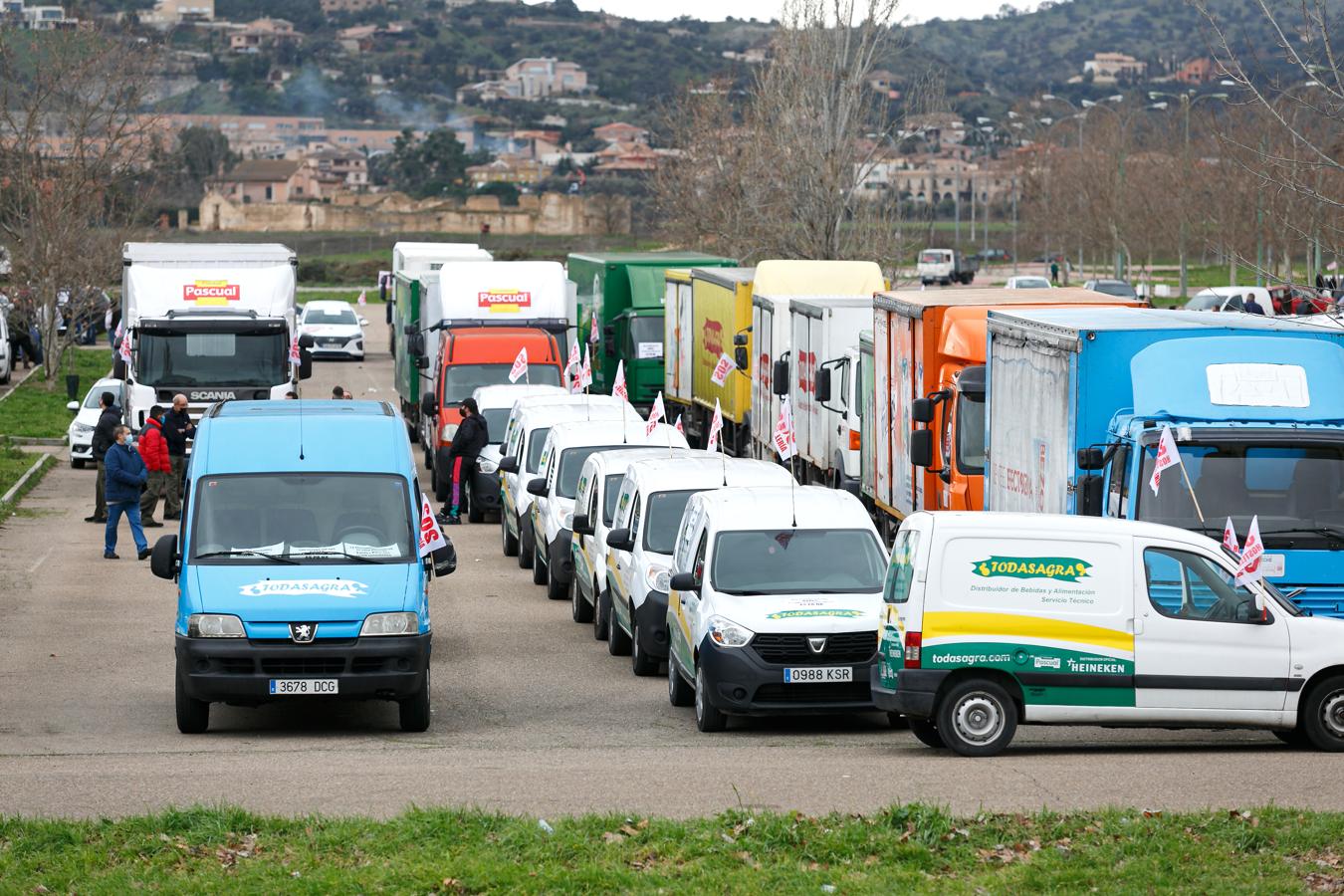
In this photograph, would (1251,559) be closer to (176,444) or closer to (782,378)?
(782,378)

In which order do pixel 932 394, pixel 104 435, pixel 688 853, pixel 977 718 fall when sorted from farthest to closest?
pixel 104 435 → pixel 932 394 → pixel 977 718 → pixel 688 853

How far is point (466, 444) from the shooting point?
27.8 m

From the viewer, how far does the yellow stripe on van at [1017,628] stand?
41.3 ft

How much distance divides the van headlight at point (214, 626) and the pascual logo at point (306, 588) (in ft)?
0.81

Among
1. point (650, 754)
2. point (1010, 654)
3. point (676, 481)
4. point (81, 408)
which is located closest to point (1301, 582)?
point (1010, 654)

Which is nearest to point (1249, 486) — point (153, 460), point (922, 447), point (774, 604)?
point (774, 604)

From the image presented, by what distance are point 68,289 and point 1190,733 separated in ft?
124

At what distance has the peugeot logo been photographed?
539 inches

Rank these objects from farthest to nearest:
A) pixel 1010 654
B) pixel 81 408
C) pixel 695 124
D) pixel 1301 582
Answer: pixel 695 124 → pixel 81 408 → pixel 1301 582 → pixel 1010 654

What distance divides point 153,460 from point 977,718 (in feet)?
55.6

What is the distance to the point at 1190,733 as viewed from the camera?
1427cm

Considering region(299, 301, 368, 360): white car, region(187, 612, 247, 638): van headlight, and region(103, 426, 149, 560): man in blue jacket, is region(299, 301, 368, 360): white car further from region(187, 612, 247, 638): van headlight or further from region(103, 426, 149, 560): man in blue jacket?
region(187, 612, 247, 638): van headlight

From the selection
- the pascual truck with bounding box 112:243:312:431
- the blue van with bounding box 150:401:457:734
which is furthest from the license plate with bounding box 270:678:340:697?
the pascual truck with bounding box 112:243:312:431

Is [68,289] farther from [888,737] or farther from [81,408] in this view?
[888,737]
